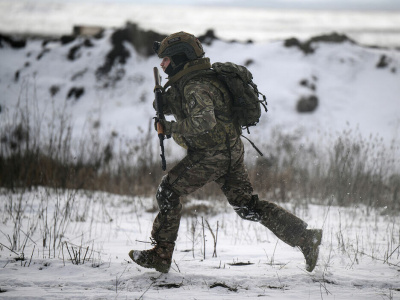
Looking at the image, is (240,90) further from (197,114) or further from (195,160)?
(195,160)

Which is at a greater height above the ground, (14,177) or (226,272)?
(14,177)

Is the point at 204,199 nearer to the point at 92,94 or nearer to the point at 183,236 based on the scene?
the point at 183,236

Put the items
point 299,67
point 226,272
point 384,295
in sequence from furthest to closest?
point 299,67 → point 226,272 → point 384,295

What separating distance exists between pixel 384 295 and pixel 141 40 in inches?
755

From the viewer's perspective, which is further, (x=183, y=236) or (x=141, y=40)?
(x=141, y=40)

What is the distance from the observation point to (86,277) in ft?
7.80

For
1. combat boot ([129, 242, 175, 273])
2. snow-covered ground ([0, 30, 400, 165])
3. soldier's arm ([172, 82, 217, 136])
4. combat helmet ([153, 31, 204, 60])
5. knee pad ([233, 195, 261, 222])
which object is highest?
snow-covered ground ([0, 30, 400, 165])

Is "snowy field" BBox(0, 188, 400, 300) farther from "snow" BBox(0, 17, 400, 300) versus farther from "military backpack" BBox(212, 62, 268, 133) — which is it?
"military backpack" BBox(212, 62, 268, 133)

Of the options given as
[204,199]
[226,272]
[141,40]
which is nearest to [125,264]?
[226,272]

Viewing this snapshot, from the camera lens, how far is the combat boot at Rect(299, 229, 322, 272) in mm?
2496

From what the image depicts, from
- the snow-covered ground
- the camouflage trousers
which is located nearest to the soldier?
the camouflage trousers

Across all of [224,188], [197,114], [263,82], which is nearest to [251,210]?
[224,188]

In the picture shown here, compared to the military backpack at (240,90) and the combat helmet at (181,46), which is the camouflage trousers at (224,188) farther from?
the combat helmet at (181,46)

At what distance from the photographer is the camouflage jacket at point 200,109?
2.25 m
